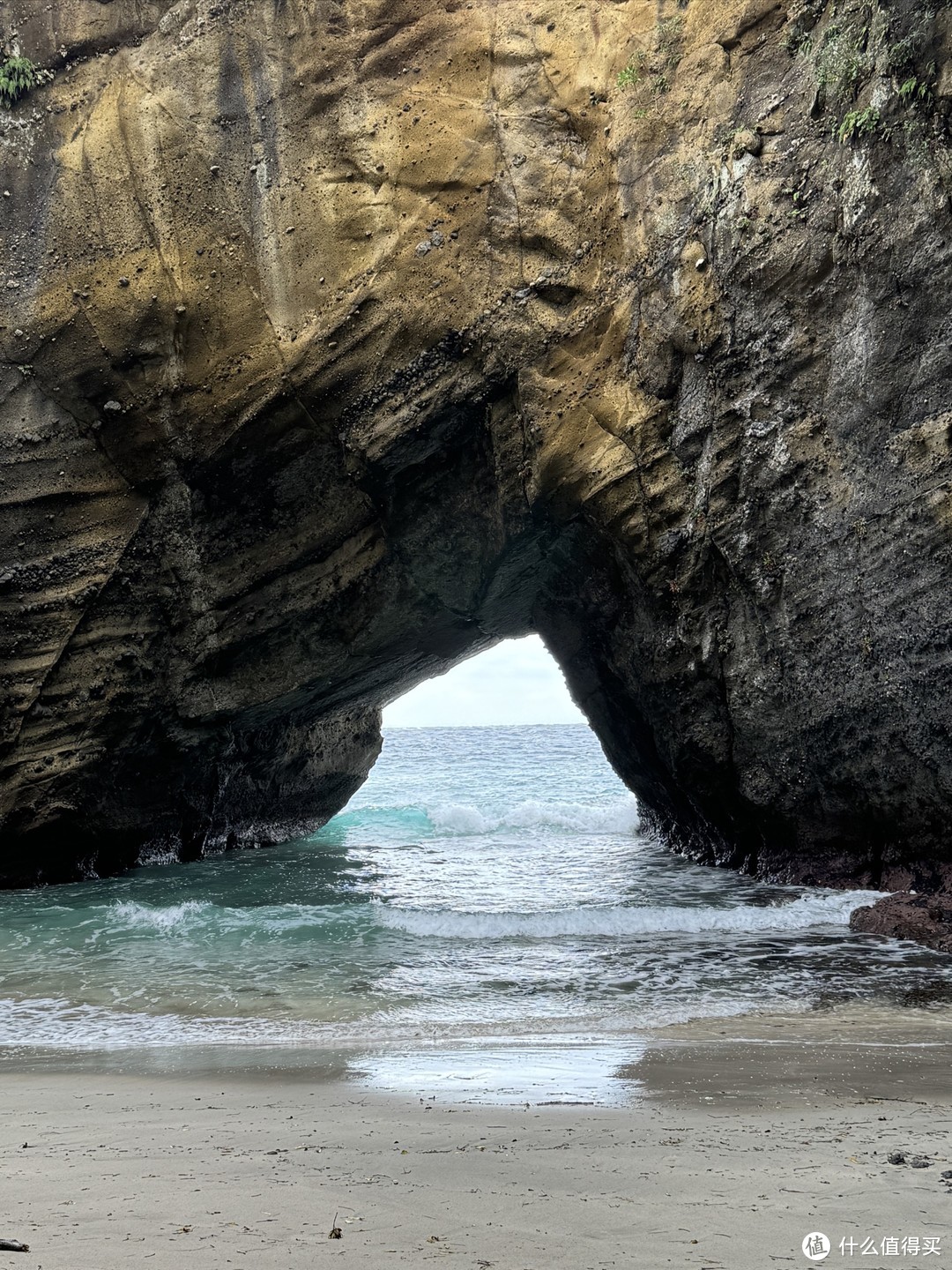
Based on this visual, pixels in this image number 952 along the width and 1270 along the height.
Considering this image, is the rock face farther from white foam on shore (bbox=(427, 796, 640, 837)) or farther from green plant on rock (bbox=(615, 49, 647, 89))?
white foam on shore (bbox=(427, 796, 640, 837))

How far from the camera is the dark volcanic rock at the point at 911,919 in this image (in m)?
6.77

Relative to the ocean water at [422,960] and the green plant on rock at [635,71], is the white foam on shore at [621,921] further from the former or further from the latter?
the green plant on rock at [635,71]

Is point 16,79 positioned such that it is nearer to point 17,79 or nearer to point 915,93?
point 17,79

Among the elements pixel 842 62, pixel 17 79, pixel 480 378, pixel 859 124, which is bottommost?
pixel 480 378

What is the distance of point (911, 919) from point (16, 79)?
1056 centimetres

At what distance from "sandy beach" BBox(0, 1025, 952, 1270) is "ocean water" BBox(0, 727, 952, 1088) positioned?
716mm

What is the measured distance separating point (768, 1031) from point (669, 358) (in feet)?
18.4

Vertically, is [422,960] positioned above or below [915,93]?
below

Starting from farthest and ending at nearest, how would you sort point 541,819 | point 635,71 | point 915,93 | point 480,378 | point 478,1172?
point 541,819 → point 480,378 → point 635,71 → point 915,93 → point 478,1172

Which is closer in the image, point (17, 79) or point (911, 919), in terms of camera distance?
point (911, 919)

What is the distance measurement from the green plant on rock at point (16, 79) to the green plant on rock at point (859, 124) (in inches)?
284

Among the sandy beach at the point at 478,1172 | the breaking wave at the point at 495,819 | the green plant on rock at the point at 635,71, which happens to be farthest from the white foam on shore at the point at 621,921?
the breaking wave at the point at 495,819

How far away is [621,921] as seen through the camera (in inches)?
308

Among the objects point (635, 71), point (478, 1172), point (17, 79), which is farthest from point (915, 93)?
point (17, 79)
